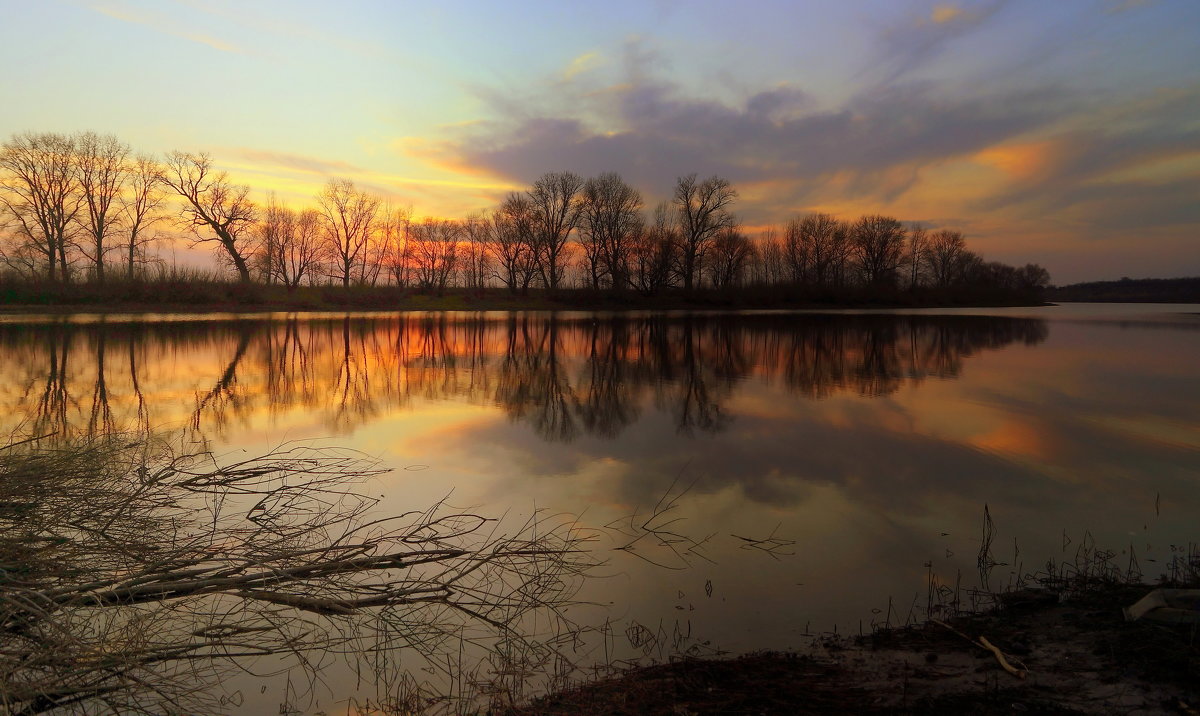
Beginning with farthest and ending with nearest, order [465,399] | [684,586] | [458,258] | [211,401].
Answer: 1. [458,258]
2. [465,399]
3. [211,401]
4. [684,586]

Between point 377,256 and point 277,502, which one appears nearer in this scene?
point 277,502

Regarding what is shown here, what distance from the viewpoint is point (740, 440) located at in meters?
11.5

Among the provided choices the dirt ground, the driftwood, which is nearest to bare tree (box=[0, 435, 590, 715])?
the dirt ground

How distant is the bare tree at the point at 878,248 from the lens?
313 ft

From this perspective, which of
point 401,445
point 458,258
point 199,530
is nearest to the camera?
point 199,530

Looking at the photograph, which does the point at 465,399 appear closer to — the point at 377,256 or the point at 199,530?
the point at 199,530

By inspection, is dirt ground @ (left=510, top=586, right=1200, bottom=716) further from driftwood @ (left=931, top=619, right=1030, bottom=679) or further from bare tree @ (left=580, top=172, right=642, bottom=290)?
bare tree @ (left=580, top=172, right=642, bottom=290)

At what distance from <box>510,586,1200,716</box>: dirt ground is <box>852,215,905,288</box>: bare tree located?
98.7 m

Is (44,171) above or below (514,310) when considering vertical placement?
above

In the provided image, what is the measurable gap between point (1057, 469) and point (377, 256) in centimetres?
7740

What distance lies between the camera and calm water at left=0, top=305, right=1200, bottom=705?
6188 millimetres

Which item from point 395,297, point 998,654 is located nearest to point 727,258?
point 395,297

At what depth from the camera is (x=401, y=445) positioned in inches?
433

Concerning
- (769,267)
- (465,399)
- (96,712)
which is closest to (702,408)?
(465,399)
